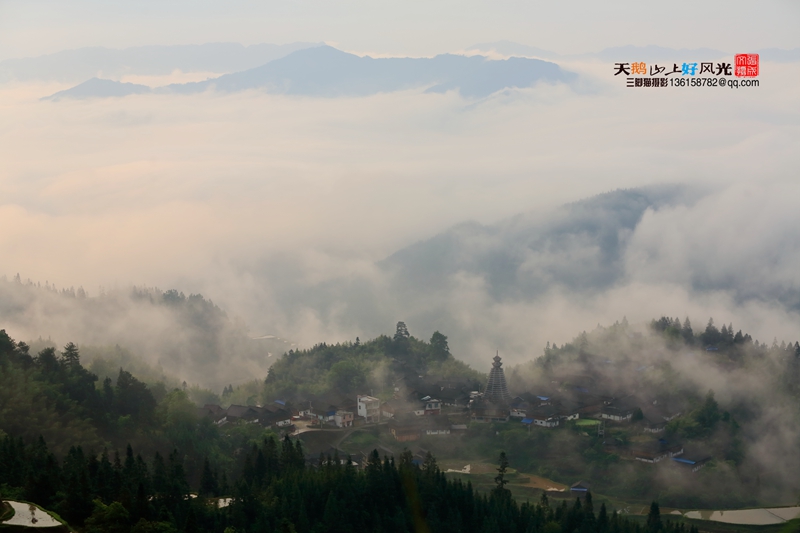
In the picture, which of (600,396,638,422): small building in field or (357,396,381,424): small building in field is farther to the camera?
(357,396,381,424): small building in field

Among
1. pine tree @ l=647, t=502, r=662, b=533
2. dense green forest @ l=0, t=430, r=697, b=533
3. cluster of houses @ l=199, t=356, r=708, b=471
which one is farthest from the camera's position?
cluster of houses @ l=199, t=356, r=708, b=471

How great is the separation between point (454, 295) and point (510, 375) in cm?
6344

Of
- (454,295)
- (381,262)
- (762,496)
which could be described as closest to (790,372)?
(762,496)

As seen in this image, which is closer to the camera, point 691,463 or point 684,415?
point 691,463

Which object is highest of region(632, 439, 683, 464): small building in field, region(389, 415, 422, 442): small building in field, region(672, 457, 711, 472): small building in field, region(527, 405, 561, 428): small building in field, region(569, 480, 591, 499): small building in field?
region(527, 405, 561, 428): small building in field

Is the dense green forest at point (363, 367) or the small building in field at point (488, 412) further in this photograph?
the dense green forest at point (363, 367)

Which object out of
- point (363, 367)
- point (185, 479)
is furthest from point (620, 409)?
point (185, 479)

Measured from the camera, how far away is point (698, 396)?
5797 centimetres

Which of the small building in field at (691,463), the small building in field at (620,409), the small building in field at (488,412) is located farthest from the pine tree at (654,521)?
the small building in field at (488,412)

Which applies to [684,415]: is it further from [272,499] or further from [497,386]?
[272,499]

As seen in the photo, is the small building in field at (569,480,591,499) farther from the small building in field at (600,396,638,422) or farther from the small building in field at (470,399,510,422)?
the small building in field at (470,399,510,422)

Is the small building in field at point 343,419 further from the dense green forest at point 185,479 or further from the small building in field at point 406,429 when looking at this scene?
the dense green forest at point 185,479

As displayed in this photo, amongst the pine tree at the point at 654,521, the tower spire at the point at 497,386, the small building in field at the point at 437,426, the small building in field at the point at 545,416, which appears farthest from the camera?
the tower spire at the point at 497,386

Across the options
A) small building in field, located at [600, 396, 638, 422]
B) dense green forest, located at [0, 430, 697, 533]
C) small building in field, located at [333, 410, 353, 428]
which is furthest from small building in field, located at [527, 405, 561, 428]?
dense green forest, located at [0, 430, 697, 533]
